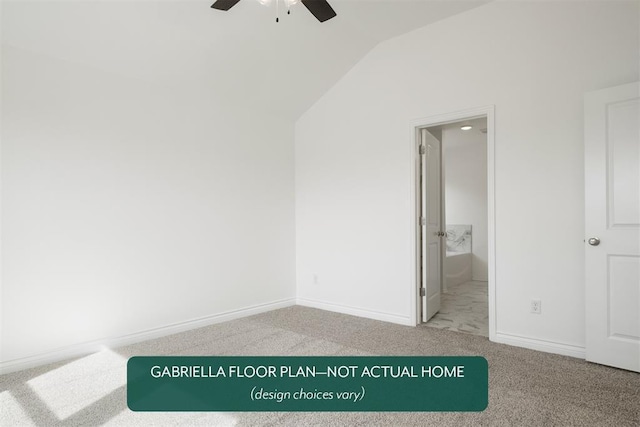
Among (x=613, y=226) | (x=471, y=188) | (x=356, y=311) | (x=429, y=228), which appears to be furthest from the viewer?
(x=471, y=188)

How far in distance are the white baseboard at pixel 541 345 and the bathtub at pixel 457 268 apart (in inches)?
95.7

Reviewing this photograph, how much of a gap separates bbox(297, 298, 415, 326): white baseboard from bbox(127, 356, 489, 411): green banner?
0.89m

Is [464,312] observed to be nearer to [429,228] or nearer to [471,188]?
[429,228]

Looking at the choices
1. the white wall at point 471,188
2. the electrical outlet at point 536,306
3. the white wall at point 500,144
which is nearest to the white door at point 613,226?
the white wall at point 500,144

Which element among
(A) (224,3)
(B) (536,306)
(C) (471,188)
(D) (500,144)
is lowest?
(B) (536,306)

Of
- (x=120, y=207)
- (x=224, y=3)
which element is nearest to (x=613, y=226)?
(x=224, y=3)

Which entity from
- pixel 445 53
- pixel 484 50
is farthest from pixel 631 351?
pixel 445 53

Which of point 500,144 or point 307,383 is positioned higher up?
point 500,144

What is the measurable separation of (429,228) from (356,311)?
3.92 feet

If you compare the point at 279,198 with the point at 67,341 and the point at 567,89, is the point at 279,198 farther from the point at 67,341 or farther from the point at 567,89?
the point at 567,89

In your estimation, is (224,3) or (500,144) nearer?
(224,3)

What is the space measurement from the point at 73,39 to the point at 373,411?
322 cm

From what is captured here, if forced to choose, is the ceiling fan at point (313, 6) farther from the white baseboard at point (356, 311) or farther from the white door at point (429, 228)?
the white baseboard at point (356, 311)

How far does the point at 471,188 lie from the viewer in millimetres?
6738
